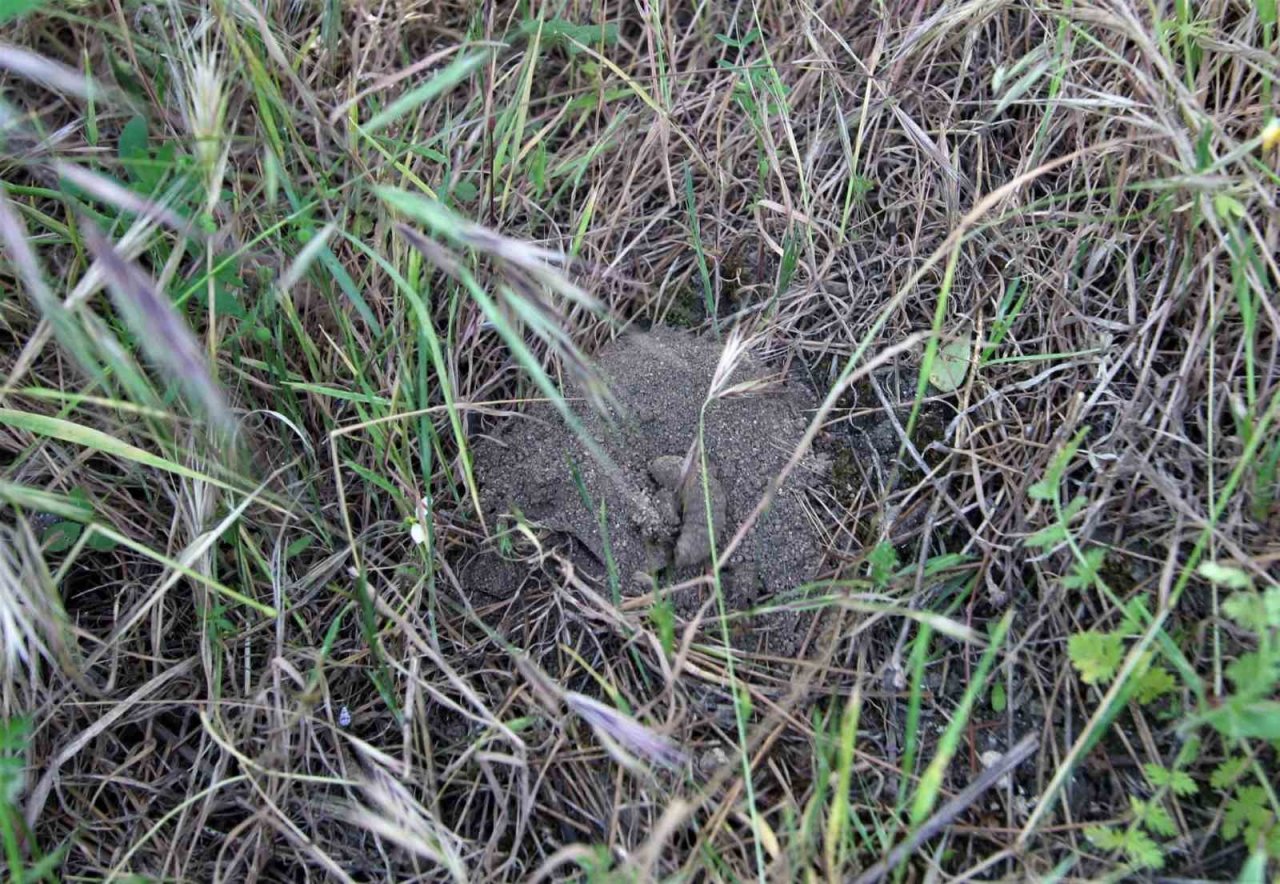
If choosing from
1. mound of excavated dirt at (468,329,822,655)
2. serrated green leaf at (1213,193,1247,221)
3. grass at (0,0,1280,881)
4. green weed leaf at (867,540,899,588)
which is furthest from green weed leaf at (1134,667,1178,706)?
serrated green leaf at (1213,193,1247,221)

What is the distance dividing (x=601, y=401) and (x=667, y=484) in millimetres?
246

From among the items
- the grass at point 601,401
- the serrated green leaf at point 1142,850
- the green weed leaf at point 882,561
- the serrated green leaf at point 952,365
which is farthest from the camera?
the serrated green leaf at point 952,365

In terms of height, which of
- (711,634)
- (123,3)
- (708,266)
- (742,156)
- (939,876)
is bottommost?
(939,876)

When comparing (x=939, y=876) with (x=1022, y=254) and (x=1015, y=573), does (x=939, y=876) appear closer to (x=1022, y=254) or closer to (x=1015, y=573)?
(x=1015, y=573)

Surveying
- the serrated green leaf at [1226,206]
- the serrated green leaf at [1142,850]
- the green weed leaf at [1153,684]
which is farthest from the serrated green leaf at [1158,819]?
the serrated green leaf at [1226,206]

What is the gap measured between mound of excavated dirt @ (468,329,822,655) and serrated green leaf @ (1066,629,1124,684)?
45cm

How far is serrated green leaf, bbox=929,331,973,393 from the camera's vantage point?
1.80m

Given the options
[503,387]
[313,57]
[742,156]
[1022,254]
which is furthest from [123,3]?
[1022,254]

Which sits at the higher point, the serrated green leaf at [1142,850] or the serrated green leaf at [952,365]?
the serrated green leaf at [952,365]

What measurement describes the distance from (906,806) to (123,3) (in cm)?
215

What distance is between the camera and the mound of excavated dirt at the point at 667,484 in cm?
169

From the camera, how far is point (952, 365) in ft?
5.94

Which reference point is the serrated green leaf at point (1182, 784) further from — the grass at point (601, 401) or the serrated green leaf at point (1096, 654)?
the serrated green leaf at point (1096, 654)

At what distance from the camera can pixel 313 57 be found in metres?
2.07
